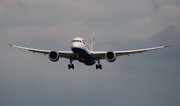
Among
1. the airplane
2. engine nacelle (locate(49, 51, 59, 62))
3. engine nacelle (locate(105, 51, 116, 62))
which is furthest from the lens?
engine nacelle (locate(105, 51, 116, 62))

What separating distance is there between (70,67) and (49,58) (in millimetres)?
6449

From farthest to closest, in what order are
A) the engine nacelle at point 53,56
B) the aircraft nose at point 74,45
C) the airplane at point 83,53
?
1. the engine nacelle at point 53,56
2. the airplane at point 83,53
3. the aircraft nose at point 74,45

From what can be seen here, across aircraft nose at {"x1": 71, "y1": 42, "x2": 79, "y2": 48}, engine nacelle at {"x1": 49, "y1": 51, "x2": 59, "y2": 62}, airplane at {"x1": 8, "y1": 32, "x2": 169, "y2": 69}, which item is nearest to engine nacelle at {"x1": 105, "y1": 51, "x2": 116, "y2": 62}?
airplane at {"x1": 8, "y1": 32, "x2": 169, "y2": 69}

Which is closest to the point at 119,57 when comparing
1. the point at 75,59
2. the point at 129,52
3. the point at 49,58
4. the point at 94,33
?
the point at 129,52

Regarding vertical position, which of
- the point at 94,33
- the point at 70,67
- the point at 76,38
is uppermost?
the point at 94,33

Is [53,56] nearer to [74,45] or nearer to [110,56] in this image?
[74,45]

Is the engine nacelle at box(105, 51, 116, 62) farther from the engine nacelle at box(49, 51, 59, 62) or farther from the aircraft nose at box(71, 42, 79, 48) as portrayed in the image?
the engine nacelle at box(49, 51, 59, 62)

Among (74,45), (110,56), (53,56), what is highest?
(74,45)

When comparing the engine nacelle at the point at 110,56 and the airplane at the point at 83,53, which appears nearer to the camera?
the airplane at the point at 83,53

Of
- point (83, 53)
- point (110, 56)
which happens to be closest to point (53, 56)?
point (83, 53)

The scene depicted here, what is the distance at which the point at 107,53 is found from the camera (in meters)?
55.0

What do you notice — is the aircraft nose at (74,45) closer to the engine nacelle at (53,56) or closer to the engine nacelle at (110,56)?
the engine nacelle at (53,56)

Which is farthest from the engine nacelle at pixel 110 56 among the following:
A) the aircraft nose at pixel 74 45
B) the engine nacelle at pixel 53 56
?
the engine nacelle at pixel 53 56

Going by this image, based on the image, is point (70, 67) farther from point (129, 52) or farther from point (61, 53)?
point (129, 52)
